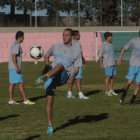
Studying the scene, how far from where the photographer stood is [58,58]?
970 cm

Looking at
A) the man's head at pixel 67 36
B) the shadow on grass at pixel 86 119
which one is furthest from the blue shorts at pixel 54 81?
the shadow on grass at pixel 86 119

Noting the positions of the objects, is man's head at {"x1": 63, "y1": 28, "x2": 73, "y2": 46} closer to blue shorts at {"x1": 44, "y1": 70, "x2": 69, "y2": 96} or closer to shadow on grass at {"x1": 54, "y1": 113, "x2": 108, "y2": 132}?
blue shorts at {"x1": 44, "y1": 70, "x2": 69, "y2": 96}

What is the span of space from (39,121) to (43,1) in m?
35.8

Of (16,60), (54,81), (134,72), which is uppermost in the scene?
(16,60)

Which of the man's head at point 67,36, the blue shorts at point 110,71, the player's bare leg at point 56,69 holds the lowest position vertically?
the blue shorts at point 110,71

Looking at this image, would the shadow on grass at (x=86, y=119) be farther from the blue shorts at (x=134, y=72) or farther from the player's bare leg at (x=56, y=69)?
the blue shorts at (x=134, y=72)

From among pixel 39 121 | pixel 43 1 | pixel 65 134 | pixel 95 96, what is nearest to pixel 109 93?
pixel 95 96

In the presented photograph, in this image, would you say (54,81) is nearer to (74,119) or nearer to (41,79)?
(41,79)

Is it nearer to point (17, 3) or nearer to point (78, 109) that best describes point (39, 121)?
point (78, 109)

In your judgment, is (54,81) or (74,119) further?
(74,119)

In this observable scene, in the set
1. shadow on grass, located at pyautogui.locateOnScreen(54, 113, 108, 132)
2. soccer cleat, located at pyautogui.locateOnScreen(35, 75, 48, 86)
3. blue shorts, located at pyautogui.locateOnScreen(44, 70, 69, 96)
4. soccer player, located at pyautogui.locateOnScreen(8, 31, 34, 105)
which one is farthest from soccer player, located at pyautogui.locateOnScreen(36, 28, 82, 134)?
soccer player, located at pyautogui.locateOnScreen(8, 31, 34, 105)

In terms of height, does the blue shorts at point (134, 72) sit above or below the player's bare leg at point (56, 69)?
below

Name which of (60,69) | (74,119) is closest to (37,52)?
(74,119)

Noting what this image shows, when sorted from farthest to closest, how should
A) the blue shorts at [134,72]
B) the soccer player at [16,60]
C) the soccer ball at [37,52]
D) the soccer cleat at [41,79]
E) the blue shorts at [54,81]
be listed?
the soccer ball at [37,52] < the soccer player at [16,60] < the blue shorts at [134,72] < the blue shorts at [54,81] < the soccer cleat at [41,79]
